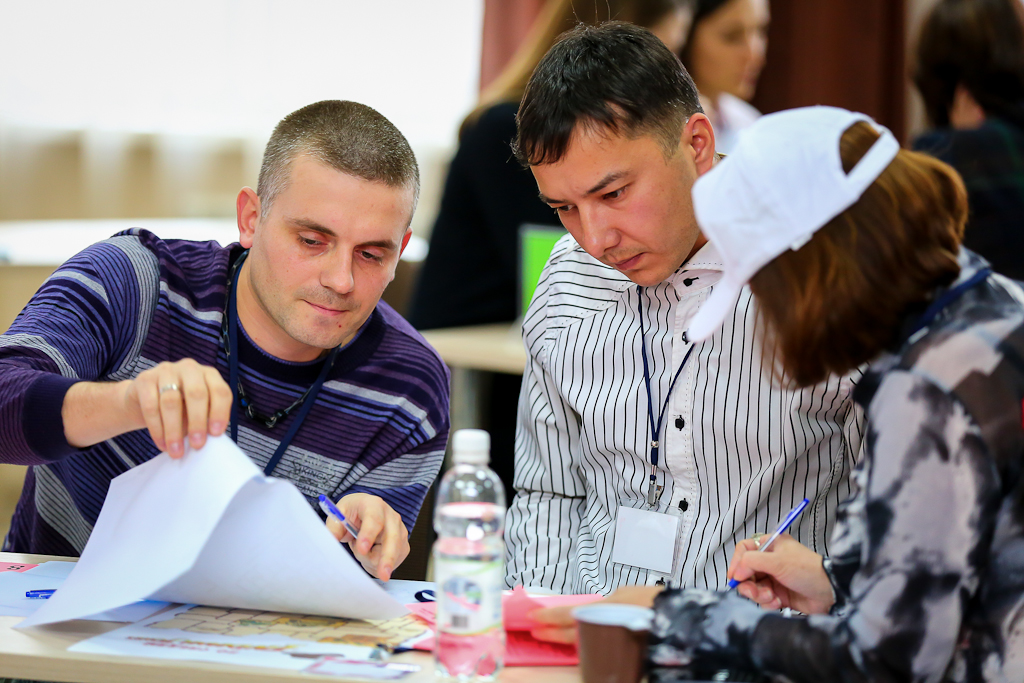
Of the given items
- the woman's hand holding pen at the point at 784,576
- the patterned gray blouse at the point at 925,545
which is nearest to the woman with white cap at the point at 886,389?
the patterned gray blouse at the point at 925,545

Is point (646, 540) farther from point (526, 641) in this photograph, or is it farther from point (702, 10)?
point (702, 10)

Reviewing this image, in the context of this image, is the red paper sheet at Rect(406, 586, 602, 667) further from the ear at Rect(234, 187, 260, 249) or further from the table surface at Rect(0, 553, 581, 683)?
the ear at Rect(234, 187, 260, 249)

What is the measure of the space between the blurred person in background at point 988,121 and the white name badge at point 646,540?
1493 millimetres

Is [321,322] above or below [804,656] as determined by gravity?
above

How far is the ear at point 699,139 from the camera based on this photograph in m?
1.47

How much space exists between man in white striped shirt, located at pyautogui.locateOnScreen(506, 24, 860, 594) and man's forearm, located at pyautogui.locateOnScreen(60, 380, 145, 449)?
64 centimetres

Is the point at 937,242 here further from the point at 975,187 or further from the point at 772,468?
the point at 975,187

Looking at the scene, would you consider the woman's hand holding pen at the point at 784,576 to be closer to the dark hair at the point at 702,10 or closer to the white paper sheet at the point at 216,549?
the white paper sheet at the point at 216,549

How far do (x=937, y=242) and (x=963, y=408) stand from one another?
0.17m

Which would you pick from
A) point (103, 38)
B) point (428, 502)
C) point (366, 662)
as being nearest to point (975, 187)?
point (428, 502)

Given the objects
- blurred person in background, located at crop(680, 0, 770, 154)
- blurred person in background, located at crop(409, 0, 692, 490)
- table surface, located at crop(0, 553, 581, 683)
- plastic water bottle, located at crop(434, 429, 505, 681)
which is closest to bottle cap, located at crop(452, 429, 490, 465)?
plastic water bottle, located at crop(434, 429, 505, 681)

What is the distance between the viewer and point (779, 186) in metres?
0.94

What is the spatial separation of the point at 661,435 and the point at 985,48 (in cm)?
169

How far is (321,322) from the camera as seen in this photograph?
4.87 ft
